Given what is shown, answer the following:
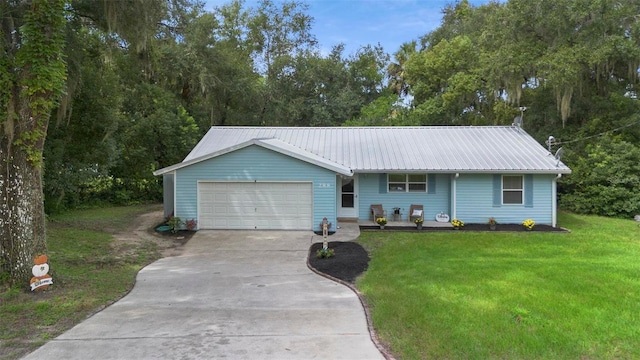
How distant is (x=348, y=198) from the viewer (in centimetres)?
1644

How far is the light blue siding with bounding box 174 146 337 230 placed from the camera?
14.6m

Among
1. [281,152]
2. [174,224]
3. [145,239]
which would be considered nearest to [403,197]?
[281,152]

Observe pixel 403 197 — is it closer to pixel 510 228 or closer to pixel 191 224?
pixel 510 228

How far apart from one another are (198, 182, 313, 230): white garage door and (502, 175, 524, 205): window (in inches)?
287

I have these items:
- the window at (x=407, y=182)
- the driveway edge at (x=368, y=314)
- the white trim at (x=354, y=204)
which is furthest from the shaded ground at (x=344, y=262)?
the window at (x=407, y=182)

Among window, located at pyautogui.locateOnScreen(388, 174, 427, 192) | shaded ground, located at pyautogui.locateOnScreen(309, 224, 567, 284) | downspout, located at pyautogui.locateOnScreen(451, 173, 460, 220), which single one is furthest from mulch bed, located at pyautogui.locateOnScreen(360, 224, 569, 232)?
shaded ground, located at pyautogui.locateOnScreen(309, 224, 567, 284)

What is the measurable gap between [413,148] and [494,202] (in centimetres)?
380

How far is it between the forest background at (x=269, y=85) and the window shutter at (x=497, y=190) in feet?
20.5

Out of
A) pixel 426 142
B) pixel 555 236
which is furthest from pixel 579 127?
pixel 555 236

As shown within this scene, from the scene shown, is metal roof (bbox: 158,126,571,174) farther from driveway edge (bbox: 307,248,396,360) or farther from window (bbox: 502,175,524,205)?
driveway edge (bbox: 307,248,396,360)

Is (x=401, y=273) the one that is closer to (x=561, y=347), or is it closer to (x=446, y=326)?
(x=446, y=326)

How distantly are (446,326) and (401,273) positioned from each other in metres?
3.04

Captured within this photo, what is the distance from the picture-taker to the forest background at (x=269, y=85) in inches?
331

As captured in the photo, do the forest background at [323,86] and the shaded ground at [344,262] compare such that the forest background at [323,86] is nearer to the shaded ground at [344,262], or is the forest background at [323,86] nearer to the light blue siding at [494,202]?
the light blue siding at [494,202]
